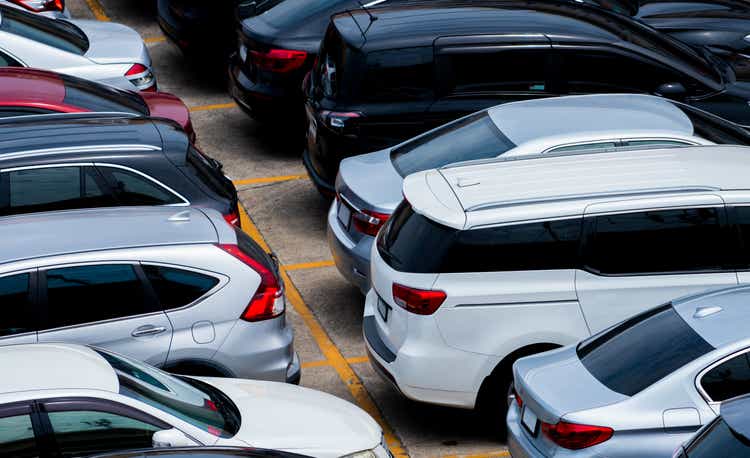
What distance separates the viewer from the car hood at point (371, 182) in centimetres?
1024

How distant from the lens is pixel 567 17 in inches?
476

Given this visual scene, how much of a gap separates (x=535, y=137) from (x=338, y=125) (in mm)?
2121

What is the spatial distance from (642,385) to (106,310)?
11.1 feet

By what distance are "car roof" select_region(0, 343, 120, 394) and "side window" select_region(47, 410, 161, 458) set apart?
0.17 m

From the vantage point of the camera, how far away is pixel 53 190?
989cm

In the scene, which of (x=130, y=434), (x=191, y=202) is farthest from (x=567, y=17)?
(x=130, y=434)

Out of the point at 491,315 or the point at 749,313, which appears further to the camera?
the point at 491,315

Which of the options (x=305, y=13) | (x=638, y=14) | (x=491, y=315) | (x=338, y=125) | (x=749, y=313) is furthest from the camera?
(x=638, y=14)

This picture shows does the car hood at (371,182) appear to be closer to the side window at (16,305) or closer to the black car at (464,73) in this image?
the black car at (464,73)

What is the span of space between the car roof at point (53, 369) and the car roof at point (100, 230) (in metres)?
1.05

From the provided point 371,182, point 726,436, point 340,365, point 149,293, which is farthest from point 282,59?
point 726,436

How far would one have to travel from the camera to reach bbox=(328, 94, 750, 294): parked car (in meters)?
10.2

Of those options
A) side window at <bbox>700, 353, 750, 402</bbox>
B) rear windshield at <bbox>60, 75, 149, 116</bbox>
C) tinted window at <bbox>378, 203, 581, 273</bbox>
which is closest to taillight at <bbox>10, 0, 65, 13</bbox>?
rear windshield at <bbox>60, 75, 149, 116</bbox>

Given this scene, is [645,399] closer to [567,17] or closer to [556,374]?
[556,374]
